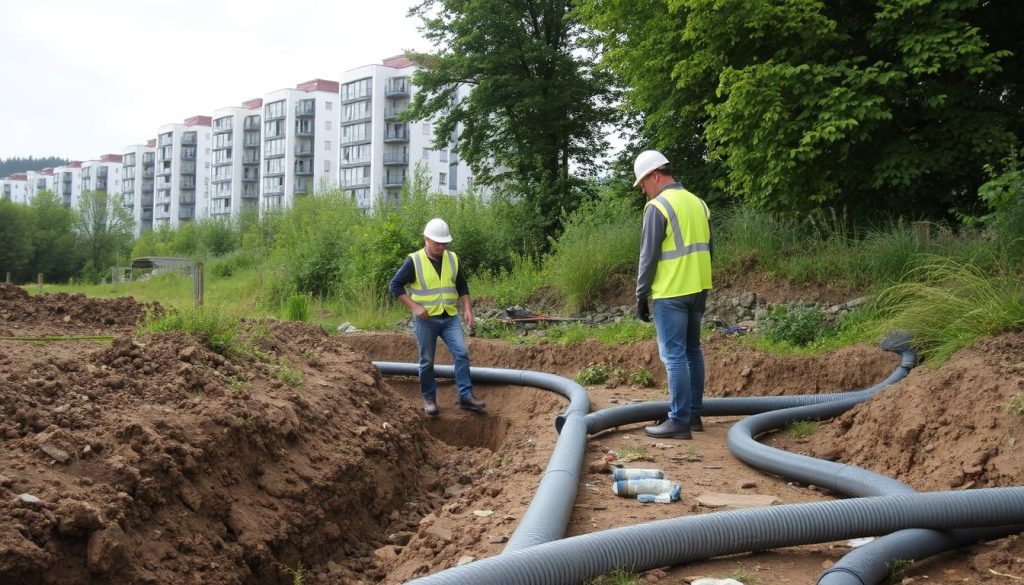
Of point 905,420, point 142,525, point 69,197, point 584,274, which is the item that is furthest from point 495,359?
point 69,197

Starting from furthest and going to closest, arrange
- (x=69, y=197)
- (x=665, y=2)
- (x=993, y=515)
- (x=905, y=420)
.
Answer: (x=69, y=197) → (x=665, y=2) → (x=905, y=420) → (x=993, y=515)

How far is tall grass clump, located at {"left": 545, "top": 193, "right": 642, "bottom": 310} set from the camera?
43.1ft

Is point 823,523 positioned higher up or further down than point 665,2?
further down

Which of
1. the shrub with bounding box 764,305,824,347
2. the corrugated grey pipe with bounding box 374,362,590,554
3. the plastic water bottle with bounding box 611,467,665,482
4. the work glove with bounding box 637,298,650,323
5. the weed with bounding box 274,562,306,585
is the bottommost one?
the weed with bounding box 274,562,306,585

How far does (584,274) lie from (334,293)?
753 centimetres

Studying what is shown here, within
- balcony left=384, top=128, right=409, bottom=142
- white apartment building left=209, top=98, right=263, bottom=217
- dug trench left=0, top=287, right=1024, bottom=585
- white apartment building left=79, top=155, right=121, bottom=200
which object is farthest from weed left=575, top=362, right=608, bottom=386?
white apartment building left=79, top=155, right=121, bottom=200

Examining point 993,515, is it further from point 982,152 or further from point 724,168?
point 724,168

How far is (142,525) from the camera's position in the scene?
4.04m

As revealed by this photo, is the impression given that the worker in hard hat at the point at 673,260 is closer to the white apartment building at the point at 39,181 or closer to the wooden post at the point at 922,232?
the wooden post at the point at 922,232

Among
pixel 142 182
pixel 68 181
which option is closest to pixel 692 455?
pixel 142 182

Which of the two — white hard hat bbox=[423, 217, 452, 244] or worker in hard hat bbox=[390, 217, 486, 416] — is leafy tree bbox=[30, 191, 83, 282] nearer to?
worker in hard hat bbox=[390, 217, 486, 416]

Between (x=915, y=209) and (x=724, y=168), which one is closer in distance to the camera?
(x=915, y=209)

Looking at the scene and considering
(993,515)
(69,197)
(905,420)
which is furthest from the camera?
(69,197)

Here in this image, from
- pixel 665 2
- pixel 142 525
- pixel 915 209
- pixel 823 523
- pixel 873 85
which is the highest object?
pixel 665 2
